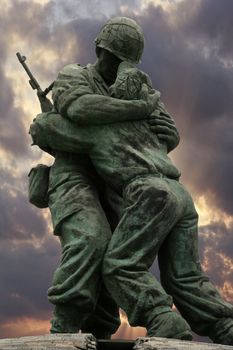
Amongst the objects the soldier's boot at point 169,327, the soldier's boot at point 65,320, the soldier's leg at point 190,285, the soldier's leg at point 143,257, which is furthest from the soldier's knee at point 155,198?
the soldier's boot at point 65,320

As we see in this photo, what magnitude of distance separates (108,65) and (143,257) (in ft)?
7.29

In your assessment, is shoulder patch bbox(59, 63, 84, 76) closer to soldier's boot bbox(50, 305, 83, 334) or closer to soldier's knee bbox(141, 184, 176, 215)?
soldier's knee bbox(141, 184, 176, 215)

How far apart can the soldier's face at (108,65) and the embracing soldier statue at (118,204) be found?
1 cm

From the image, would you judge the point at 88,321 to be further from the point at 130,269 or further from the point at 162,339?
the point at 162,339

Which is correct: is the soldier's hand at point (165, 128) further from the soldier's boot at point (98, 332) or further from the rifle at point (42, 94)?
the soldier's boot at point (98, 332)

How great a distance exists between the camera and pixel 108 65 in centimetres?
811

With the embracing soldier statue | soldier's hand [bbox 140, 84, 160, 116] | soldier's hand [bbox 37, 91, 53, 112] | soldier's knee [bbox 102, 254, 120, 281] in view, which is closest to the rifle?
soldier's hand [bbox 37, 91, 53, 112]

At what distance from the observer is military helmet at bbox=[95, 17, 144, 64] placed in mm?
7910

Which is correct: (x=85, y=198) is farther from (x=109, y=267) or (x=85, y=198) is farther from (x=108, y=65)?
(x=108, y=65)

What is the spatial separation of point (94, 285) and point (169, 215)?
965 millimetres

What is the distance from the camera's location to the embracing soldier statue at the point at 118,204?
23.0 feet

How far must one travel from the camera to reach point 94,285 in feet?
23.4

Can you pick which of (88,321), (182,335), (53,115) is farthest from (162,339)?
(53,115)

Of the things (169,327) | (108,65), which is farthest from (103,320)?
(108,65)
